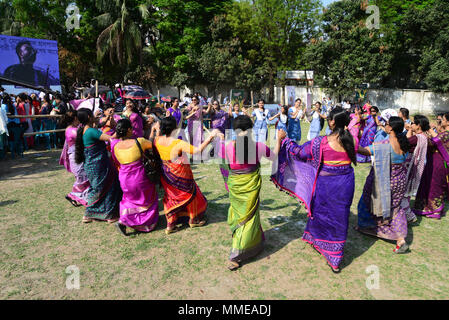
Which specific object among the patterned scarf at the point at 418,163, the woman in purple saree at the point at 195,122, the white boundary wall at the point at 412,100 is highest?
the white boundary wall at the point at 412,100

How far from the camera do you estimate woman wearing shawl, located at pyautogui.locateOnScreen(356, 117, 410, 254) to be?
12.4 ft

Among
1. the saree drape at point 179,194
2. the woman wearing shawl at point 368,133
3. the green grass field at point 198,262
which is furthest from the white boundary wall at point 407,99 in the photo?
the saree drape at point 179,194

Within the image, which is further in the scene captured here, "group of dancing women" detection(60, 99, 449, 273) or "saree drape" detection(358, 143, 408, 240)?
"saree drape" detection(358, 143, 408, 240)

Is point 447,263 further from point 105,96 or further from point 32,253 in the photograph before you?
point 105,96

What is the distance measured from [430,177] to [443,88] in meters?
18.9

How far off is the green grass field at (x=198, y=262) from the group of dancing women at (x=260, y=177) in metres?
0.19

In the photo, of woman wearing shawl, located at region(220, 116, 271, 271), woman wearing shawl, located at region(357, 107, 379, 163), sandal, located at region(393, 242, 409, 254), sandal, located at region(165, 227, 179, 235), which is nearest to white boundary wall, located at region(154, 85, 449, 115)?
woman wearing shawl, located at region(357, 107, 379, 163)

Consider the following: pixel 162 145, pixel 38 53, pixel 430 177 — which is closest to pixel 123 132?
pixel 162 145

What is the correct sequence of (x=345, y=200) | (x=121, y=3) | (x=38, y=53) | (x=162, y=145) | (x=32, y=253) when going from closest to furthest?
1. (x=345, y=200)
2. (x=32, y=253)
3. (x=162, y=145)
4. (x=38, y=53)
5. (x=121, y=3)

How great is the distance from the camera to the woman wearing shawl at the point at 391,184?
379 cm

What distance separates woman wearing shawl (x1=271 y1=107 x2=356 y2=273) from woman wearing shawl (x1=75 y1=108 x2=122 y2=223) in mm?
2651

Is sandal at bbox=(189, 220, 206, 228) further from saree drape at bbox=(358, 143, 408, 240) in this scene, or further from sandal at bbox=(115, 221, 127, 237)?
saree drape at bbox=(358, 143, 408, 240)

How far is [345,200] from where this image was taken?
340 cm

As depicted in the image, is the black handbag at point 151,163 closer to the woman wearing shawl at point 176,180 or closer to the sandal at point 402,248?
→ the woman wearing shawl at point 176,180
